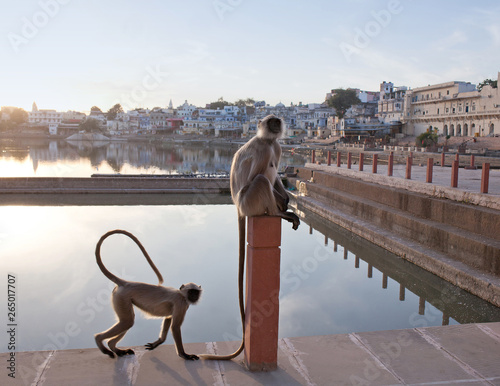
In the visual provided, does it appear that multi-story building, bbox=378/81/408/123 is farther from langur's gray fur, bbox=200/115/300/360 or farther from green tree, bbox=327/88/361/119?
langur's gray fur, bbox=200/115/300/360

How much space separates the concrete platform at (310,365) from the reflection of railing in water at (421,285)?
8.91 ft

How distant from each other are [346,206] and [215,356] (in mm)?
10131

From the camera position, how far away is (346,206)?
12961mm

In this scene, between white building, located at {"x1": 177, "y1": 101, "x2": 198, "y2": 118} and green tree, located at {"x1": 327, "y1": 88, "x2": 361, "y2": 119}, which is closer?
green tree, located at {"x1": 327, "y1": 88, "x2": 361, "y2": 119}

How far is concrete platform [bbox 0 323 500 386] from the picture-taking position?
3.05 metres

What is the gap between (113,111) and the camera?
116m

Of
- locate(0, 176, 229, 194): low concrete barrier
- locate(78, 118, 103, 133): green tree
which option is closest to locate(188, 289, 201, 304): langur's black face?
locate(0, 176, 229, 194): low concrete barrier

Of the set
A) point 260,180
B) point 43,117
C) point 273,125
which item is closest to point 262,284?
point 260,180

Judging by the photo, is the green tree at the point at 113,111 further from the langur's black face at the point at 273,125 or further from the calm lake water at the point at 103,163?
the langur's black face at the point at 273,125

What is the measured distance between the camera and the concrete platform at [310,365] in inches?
120

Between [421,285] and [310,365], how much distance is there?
514cm

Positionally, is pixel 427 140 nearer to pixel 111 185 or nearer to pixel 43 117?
pixel 111 185

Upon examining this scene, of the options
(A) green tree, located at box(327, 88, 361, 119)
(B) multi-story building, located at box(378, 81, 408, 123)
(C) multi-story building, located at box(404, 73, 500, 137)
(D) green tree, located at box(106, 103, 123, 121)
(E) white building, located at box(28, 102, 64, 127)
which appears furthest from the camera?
(D) green tree, located at box(106, 103, 123, 121)

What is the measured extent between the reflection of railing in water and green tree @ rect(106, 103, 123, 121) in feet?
361
